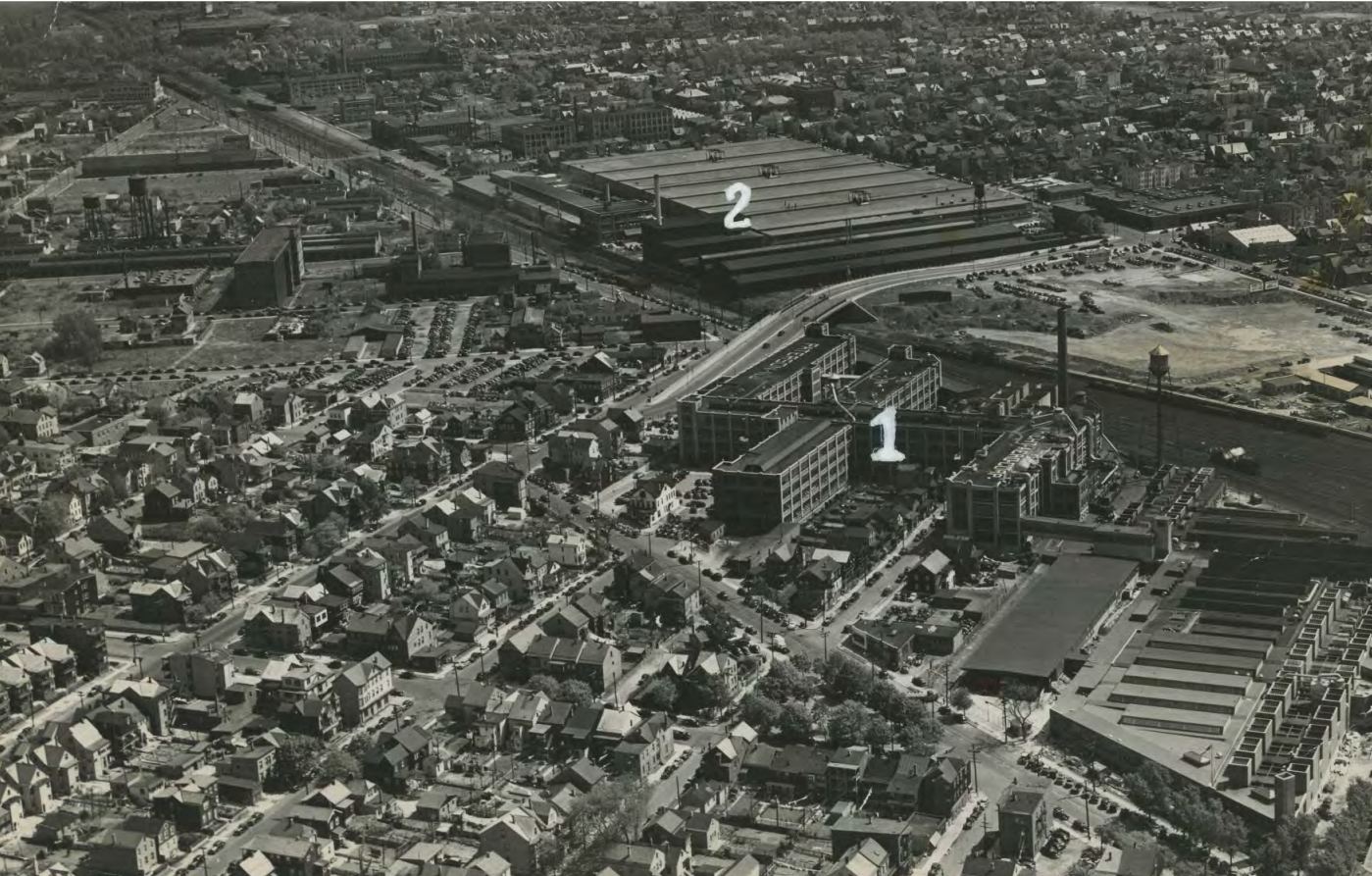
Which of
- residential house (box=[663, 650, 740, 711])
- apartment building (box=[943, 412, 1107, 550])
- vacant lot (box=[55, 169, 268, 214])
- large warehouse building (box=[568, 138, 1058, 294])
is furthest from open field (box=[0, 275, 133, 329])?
residential house (box=[663, 650, 740, 711])

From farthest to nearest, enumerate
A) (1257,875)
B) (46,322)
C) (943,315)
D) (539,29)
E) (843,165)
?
Result: (539,29) < (843,165) < (46,322) < (943,315) < (1257,875)

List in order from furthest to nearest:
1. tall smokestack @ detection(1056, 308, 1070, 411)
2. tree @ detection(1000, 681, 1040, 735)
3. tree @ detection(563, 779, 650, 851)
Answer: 1. tall smokestack @ detection(1056, 308, 1070, 411)
2. tree @ detection(1000, 681, 1040, 735)
3. tree @ detection(563, 779, 650, 851)

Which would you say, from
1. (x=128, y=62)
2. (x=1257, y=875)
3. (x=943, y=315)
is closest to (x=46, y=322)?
(x=943, y=315)

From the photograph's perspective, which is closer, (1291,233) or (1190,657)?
(1190,657)

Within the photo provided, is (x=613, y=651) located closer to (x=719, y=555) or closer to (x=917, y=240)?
(x=719, y=555)

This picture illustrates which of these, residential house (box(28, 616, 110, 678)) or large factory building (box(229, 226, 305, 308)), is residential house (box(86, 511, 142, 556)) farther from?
large factory building (box(229, 226, 305, 308))

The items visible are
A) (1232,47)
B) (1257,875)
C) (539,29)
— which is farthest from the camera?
(539,29)

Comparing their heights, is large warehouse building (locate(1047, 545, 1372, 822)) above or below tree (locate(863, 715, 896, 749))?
below

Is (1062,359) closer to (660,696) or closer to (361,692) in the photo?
(660,696)
